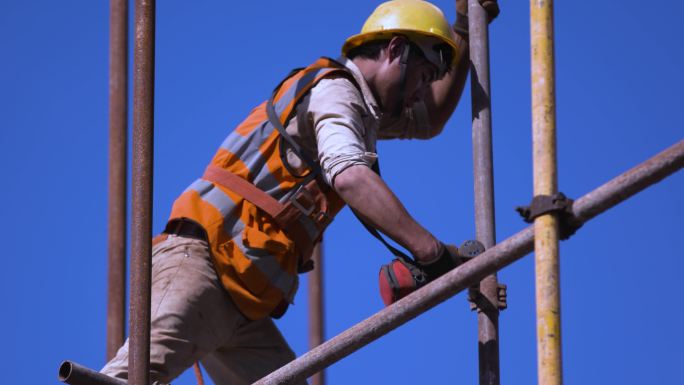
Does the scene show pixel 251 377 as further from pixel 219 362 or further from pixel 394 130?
pixel 394 130

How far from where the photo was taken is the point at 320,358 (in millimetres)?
6312

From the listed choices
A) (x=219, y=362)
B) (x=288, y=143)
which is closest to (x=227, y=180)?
(x=288, y=143)

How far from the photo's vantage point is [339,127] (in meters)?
6.93

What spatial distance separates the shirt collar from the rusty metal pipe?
184 centimetres

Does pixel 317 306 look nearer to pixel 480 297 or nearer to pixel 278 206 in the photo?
pixel 278 206

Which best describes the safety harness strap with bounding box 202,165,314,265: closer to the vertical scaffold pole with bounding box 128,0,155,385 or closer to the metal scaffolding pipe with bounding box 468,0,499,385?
the metal scaffolding pipe with bounding box 468,0,499,385

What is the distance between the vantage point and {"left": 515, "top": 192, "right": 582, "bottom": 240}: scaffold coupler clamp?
5770 mm

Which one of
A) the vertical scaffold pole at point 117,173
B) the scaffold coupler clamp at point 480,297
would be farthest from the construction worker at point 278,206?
the vertical scaffold pole at point 117,173

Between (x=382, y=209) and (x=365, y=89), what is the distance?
3.01 feet

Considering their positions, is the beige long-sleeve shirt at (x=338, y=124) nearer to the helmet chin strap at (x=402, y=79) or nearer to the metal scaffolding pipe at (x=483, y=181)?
the helmet chin strap at (x=402, y=79)

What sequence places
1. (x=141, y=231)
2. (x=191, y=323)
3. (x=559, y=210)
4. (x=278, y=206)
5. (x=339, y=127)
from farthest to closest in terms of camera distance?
(x=278, y=206)
(x=191, y=323)
(x=339, y=127)
(x=141, y=231)
(x=559, y=210)

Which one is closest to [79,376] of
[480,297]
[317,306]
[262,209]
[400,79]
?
[262,209]

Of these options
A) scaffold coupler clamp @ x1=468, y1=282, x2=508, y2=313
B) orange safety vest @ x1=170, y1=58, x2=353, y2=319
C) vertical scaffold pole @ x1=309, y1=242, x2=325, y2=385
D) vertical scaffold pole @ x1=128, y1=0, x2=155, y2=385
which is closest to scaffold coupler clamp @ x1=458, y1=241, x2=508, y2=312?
scaffold coupler clamp @ x1=468, y1=282, x2=508, y2=313

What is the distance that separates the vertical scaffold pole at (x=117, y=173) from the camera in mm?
9000
